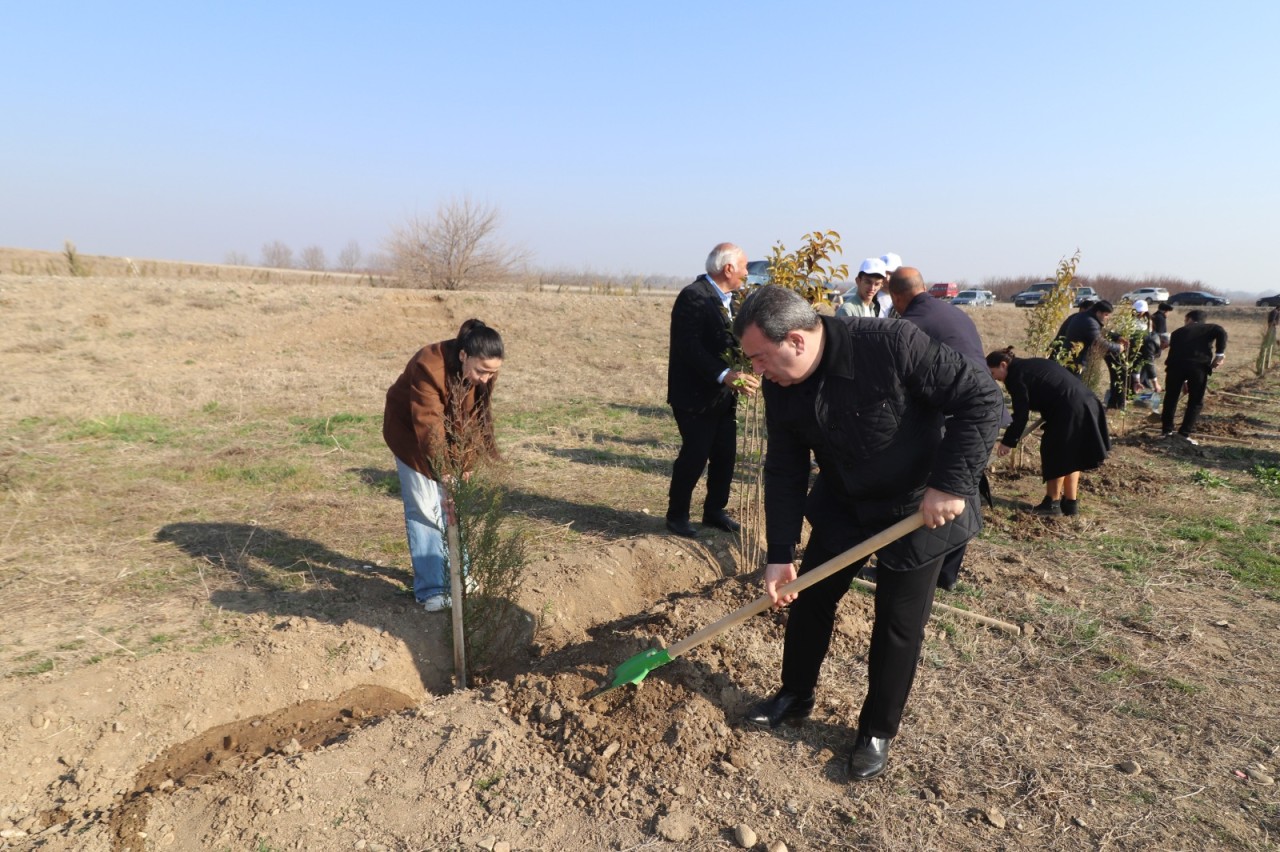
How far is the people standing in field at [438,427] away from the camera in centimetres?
359

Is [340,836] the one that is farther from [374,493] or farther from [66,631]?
[374,493]

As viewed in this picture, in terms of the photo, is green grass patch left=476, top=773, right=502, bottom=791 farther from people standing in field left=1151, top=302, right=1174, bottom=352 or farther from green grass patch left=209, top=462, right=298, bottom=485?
people standing in field left=1151, top=302, right=1174, bottom=352

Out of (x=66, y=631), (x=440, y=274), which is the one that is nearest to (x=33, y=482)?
(x=66, y=631)

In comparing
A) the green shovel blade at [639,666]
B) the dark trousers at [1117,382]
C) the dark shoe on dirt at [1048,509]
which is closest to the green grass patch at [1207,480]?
the dark shoe on dirt at [1048,509]

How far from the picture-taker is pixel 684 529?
5359mm

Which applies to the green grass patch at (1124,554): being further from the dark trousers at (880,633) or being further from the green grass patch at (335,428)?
the green grass patch at (335,428)

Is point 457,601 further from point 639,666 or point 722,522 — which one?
point 722,522

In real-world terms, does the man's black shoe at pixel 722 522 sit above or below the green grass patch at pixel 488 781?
above

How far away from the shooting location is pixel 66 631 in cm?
385

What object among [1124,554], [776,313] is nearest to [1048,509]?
[1124,554]

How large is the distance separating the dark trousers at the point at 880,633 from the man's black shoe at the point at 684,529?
6.88 feet

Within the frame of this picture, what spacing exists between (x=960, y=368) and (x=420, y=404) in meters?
2.49

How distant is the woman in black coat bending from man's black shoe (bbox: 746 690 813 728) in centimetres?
354

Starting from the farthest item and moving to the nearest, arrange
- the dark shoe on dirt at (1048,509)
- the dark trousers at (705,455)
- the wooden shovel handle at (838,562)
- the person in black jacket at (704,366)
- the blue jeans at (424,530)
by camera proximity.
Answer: the dark shoe on dirt at (1048,509), the dark trousers at (705,455), the person in black jacket at (704,366), the blue jeans at (424,530), the wooden shovel handle at (838,562)
